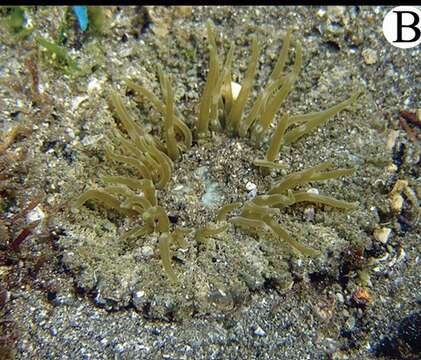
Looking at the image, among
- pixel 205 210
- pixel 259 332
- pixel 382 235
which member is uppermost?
pixel 205 210

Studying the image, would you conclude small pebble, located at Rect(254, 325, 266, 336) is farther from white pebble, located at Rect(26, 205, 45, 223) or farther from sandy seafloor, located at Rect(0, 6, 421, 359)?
white pebble, located at Rect(26, 205, 45, 223)

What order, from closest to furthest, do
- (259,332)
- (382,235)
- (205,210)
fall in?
(259,332) < (205,210) < (382,235)

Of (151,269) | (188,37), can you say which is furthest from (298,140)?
(151,269)

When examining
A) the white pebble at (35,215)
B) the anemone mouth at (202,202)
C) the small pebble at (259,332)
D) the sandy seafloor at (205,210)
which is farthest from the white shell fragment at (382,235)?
the white pebble at (35,215)

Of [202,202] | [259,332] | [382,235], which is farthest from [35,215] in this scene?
[382,235]

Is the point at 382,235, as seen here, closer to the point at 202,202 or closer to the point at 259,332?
the point at 259,332

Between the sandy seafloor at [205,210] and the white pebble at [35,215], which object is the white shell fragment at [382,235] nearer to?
the sandy seafloor at [205,210]
